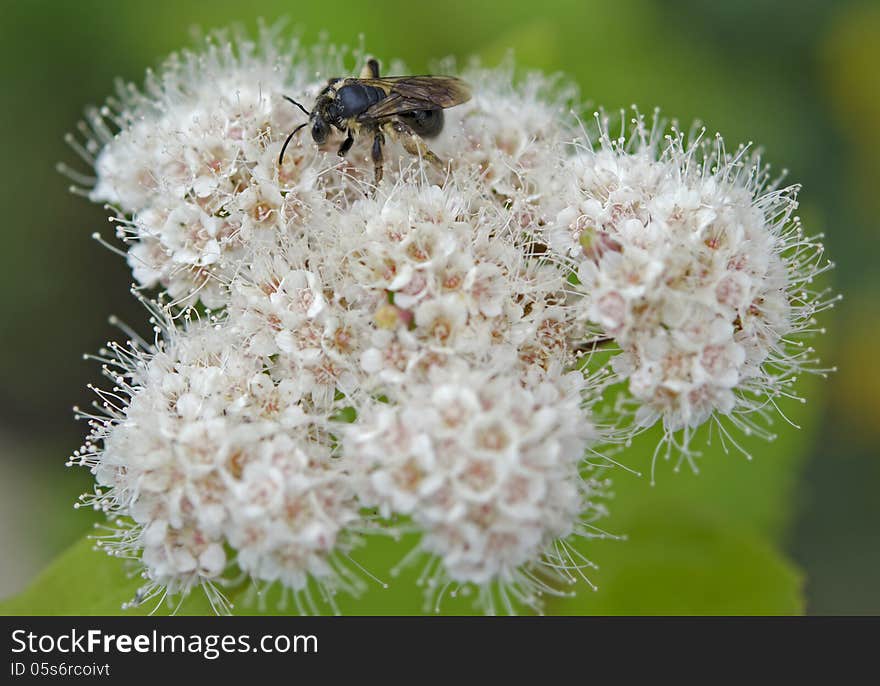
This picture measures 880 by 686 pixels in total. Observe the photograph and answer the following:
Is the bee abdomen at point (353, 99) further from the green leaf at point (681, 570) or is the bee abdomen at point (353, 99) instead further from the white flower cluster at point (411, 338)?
the green leaf at point (681, 570)

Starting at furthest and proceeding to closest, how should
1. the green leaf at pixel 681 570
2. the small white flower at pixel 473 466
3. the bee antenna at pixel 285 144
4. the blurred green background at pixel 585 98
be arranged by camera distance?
the blurred green background at pixel 585 98 < the green leaf at pixel 681 570 < the bee antenna at pixel 285 144 < the small white flower at pixel 473 466

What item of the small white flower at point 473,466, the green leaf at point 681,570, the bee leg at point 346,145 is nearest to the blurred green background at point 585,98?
the green leaf at point 681,570

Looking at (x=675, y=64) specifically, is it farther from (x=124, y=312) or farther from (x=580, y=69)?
(x=124, y=312)

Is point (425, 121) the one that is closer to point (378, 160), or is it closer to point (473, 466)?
point (378, 160)

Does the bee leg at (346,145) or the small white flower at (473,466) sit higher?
the bee leg at (346,145)

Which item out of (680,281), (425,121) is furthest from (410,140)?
(680,281)

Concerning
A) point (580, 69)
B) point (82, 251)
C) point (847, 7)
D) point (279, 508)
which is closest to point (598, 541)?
point (279, 508)
